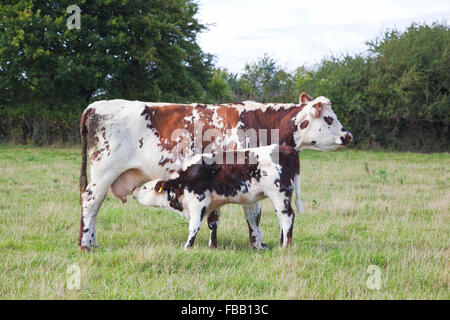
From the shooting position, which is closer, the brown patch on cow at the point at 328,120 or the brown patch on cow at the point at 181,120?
the brown patch on cow at the point at 181,120

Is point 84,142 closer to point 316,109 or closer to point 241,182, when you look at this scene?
point 241,182

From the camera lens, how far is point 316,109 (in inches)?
275

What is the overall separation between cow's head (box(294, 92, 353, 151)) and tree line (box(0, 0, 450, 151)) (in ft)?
55.2

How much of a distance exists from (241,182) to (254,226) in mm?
830

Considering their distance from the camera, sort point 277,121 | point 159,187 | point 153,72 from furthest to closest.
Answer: point 153,72 < point 277,121 < point 159,187

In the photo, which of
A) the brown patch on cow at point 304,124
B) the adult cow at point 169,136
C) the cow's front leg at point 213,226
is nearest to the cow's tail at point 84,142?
the adult cow at point 169,136

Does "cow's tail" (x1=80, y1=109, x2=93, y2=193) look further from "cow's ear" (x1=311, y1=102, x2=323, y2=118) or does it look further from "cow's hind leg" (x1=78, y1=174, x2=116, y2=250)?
"cow's ear" (x1=311, y1=102, x2=323, y2=118)

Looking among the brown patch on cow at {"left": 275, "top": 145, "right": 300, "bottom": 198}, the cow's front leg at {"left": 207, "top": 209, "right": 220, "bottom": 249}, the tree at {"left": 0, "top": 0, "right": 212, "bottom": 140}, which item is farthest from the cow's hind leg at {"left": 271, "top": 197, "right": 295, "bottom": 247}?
the tree at {"left": 0, "top": 0, "right": 212, "bottom": 140}

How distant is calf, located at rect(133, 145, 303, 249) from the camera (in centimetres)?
646

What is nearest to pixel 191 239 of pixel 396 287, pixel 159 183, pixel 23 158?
pixel 159 183

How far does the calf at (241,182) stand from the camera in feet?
21.2

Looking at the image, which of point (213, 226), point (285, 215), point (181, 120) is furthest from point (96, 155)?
point (285, 215)

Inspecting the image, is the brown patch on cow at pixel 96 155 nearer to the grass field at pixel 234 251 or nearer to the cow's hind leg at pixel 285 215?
the grass field at pixel 234 251

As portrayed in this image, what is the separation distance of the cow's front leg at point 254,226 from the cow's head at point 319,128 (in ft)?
3.66
